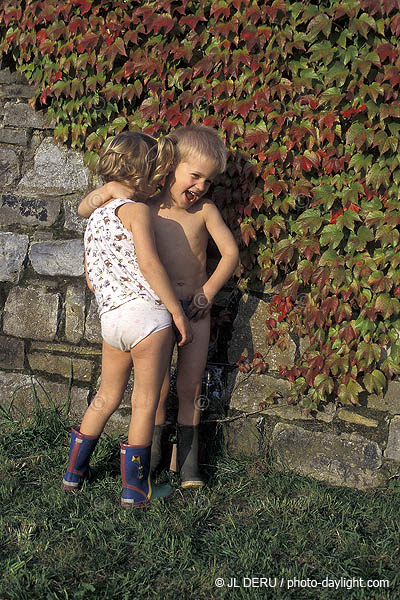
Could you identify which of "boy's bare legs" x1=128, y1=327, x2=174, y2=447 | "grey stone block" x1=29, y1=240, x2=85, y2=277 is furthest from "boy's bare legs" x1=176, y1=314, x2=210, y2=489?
"grey stone block" x1=29, y1=240, x2=85, y2=277

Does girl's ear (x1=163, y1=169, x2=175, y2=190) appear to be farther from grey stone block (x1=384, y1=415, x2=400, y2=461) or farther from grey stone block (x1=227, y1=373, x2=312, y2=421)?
grey stone block (x1=384, y1=415, x2=400, y2=461)

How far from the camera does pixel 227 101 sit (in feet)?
10.5

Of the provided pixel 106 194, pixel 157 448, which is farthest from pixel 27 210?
pixel 157 448

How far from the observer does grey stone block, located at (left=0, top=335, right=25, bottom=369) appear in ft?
12.4

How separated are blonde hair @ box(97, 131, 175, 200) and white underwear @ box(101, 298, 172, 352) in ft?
1.89

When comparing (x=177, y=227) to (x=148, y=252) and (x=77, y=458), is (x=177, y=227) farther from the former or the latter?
(x=77, y=458)

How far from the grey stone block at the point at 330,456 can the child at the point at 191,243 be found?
18.7 inches

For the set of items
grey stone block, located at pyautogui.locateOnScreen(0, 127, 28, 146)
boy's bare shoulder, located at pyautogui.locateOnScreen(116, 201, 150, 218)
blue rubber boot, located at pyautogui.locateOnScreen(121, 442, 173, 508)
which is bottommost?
blue rubber boot, located at pyautogui.locateOnScreen(121, 442, 173, 508)

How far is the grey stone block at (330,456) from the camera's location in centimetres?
318

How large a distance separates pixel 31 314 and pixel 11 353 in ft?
0.87

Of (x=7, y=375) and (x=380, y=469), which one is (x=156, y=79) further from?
(x=380, y=469)

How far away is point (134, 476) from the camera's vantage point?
9.47 ft

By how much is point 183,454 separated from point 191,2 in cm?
219

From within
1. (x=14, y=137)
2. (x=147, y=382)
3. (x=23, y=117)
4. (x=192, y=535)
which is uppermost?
(x=23, y=117)
